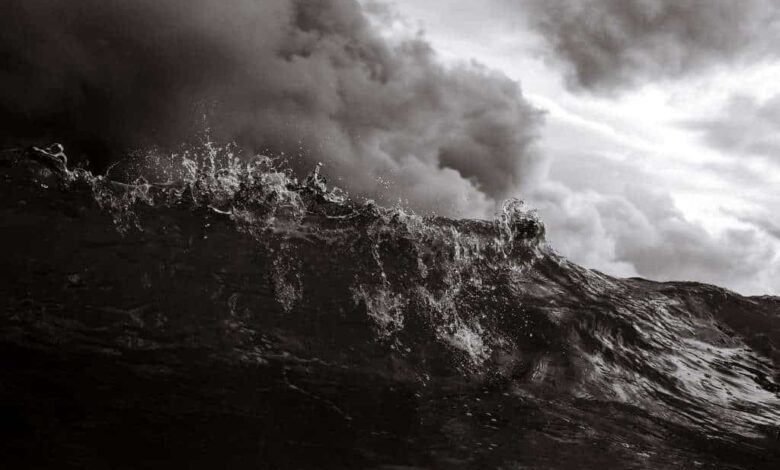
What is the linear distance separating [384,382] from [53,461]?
3.85 metres

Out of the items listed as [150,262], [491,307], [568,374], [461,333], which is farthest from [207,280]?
[568,374]

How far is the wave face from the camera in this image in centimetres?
701

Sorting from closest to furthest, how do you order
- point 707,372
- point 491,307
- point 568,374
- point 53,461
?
1. point 53,461
2. point 568,374
3. point 491,307
4. point 707,372

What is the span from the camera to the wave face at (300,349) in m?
7.01

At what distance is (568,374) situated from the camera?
8586 mm

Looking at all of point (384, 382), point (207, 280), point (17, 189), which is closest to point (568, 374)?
point (384, 382)

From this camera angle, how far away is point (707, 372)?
10.2m

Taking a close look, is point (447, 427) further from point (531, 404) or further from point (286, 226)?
point (286, 226)

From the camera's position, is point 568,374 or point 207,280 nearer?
point 207,280

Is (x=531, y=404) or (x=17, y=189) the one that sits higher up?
(x=17, y=189)

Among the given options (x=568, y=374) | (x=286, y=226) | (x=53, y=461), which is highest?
(x=286, y=226)

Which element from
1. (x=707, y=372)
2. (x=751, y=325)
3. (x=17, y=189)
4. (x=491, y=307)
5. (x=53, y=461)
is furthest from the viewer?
(x=751, y=325)

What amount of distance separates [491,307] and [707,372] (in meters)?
3.99

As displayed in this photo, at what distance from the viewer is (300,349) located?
7605mm
